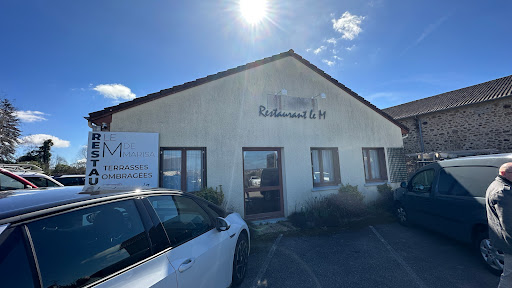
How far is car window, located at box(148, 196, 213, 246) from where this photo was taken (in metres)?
2.13

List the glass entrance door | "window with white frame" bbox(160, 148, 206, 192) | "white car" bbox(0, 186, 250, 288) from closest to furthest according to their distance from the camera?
"white car" bbox(0, 186, 250, 288)
"window with white frame" bbox(160, 148, 206, 192)
the glass entrance door

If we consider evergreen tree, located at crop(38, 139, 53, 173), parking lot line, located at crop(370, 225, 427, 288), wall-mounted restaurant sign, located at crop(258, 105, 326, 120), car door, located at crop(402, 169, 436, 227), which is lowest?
parking lot line, located at crop(370, 225, 427, 288)

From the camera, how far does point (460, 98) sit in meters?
15.6

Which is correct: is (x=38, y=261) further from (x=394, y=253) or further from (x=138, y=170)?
(x=394, y=253)

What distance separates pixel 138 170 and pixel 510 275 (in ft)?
21.6

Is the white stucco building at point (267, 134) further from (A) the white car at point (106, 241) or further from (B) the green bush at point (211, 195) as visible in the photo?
(A) the white car at point (106, 241)

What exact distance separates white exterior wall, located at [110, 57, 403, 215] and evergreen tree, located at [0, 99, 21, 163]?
25.5 meters

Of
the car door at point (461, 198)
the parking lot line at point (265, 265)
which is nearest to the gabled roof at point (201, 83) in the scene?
the parking lot line at point (265, 265)

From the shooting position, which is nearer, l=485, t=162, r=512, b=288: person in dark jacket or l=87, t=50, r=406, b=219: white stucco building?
l=485, t=162, r=512, b=288: person in dark jacket

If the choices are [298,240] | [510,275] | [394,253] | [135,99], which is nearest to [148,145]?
[135,99]

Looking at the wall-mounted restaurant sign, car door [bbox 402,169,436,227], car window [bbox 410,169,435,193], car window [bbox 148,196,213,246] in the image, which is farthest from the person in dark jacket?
the wall-mounted restaurant sign

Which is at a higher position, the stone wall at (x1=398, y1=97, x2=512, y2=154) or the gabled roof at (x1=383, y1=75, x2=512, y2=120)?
the gabled roof at (x1=383, y1=75, x2=512, y2=120)

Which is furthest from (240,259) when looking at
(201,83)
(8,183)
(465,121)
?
(465,121)

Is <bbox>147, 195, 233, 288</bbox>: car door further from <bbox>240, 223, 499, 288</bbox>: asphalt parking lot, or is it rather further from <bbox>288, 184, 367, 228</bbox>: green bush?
<bbox>288, 184, 367, 228</bbox>: green bush
